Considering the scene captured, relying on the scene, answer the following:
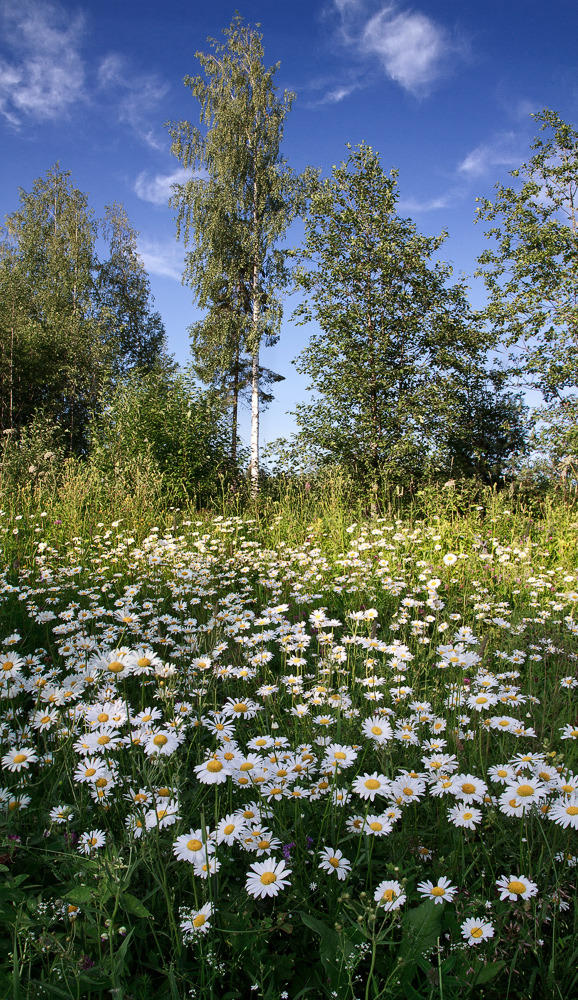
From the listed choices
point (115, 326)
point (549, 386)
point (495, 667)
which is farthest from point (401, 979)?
point (115, 326)

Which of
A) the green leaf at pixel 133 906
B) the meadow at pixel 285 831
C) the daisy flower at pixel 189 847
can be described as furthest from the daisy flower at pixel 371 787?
the green leaf at pixel 133 906

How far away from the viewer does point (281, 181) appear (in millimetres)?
14734

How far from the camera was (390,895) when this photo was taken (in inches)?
39.1

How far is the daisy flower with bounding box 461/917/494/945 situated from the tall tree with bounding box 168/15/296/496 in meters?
13.8

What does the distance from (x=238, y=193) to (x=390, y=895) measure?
16930 millimetres

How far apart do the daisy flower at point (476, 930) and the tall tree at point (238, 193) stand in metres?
13.8

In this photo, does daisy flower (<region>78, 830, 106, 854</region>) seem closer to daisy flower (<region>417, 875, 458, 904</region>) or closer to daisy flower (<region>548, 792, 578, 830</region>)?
daisy flower (<region>417, 875, 458, 904</region>)

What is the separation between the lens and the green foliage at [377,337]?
921 centimetres

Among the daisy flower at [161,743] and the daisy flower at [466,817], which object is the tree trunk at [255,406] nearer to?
the daisy flower at [161,743]

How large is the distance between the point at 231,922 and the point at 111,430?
847 centimetres

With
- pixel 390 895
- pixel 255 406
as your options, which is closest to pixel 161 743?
pixel 390 895

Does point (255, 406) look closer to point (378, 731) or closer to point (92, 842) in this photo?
point (378, 731)

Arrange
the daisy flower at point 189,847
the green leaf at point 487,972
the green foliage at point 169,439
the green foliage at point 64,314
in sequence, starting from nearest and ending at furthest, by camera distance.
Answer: the green leaf at point 487,972 → the daisy flower at point 189,847 → the green foliage at point 169,439 → the green foliage at point 64,314

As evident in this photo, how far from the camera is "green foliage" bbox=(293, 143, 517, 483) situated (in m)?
9.21
